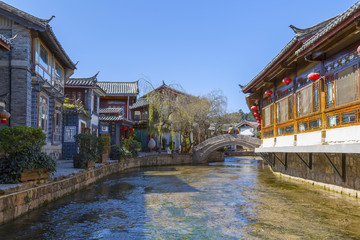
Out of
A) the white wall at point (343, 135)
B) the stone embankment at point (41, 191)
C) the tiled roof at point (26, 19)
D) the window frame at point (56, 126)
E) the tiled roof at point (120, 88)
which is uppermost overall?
the tiled roof at point (120, 88)

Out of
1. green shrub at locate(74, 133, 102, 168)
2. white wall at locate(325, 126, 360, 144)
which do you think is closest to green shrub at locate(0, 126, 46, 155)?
green shrub at locate(74, 133, 102, 168)

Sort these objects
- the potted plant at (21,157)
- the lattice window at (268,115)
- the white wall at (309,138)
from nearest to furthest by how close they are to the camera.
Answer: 1. the potted plant at (21,157)
2. the white wall at (309,138)
3. the lattice window at (268,115)

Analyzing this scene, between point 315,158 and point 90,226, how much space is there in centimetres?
778

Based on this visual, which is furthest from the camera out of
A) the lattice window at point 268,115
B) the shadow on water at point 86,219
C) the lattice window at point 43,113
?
the lattice window at point 268,115

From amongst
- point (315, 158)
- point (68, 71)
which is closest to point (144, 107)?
point (68, 71)

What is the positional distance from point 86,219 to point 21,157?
7.15 feet

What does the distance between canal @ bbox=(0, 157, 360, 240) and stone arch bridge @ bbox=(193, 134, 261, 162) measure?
13.2 meters

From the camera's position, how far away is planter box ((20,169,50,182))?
7395mm

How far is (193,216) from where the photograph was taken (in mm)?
7207

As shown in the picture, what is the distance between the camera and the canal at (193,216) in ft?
19.1

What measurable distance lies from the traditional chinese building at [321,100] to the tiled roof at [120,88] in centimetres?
2042

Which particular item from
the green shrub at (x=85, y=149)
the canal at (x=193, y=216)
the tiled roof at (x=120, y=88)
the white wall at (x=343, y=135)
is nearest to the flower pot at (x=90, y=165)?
the green shrub at (x=85, y=149)

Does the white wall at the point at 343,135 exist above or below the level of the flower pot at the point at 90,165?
above

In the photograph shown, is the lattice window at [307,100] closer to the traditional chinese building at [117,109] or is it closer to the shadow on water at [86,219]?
the shadow on water at [86,219]
